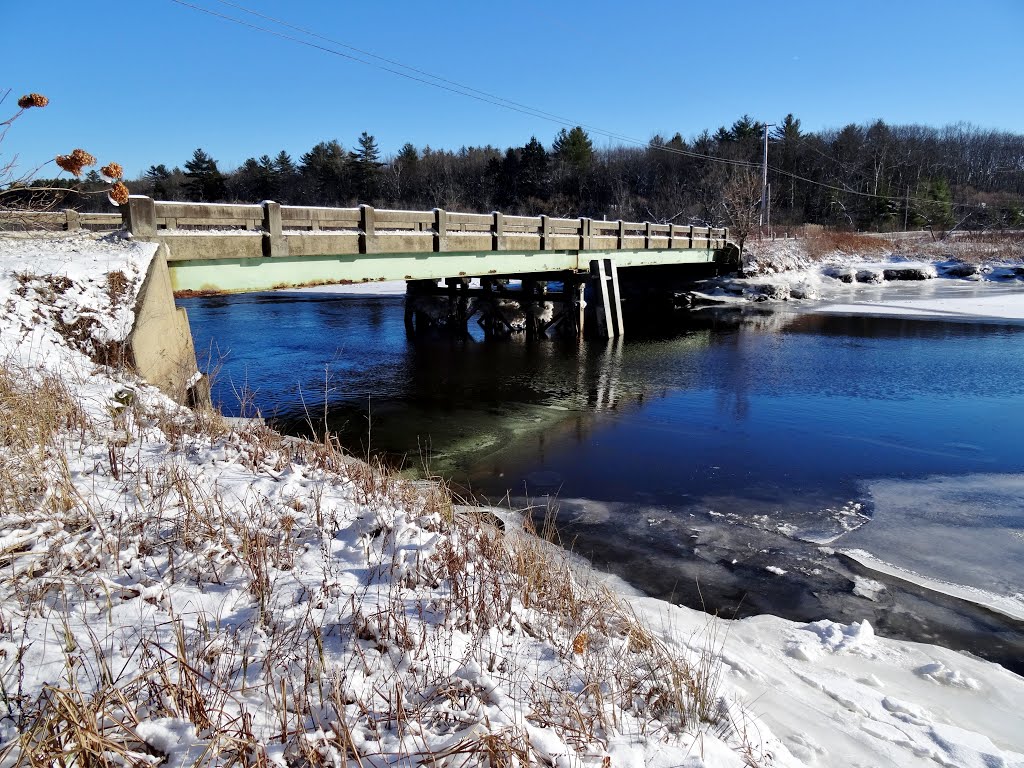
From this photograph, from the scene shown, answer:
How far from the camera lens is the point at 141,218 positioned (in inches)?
385

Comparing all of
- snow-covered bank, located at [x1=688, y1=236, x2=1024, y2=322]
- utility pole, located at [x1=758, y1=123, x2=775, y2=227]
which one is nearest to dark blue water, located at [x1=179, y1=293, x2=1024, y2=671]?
snow-covered bank, located at [x1=688, y1=236, x2=1024, y2=322]

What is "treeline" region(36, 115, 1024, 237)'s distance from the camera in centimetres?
6456

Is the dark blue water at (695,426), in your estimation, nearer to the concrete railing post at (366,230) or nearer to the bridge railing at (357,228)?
the bridge railing at (357,228)

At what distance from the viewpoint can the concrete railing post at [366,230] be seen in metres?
13.5

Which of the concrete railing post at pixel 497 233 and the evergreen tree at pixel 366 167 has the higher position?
the evergreen tree at pixel 366 167

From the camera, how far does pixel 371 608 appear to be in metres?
3.30

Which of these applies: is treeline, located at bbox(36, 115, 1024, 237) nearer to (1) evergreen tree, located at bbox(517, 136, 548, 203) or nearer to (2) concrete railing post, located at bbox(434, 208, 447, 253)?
(1) evergreen tree, located at bbox(517, 136, 548, 203)

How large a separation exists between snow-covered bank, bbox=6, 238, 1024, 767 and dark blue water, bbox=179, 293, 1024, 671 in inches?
45.4

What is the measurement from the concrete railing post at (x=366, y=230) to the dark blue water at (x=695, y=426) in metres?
3.50

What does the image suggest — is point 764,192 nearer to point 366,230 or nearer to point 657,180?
point 657,180

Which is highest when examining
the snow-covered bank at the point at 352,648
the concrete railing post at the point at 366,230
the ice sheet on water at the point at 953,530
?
the concrete railing post at the point at 366,230

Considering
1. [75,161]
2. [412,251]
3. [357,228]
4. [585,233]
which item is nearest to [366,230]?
[357,228]

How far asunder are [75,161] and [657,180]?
73.9m

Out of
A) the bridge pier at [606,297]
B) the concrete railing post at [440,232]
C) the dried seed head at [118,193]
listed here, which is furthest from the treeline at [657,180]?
the dried seed head at [118,193]
